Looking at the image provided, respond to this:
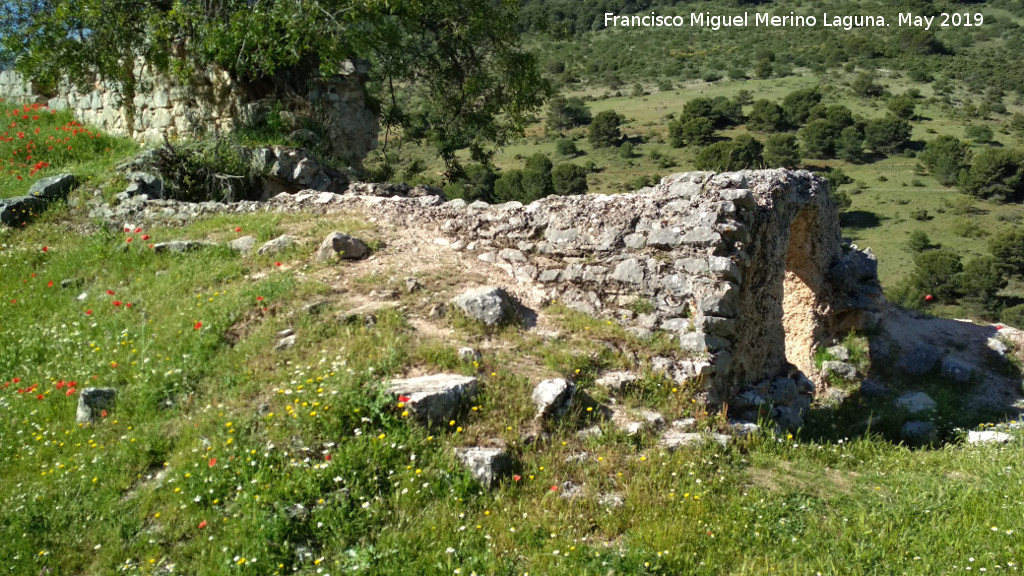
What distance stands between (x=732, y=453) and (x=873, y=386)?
893 cm

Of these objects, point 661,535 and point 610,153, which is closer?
point 661,535

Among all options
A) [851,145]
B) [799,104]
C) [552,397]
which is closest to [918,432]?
[552,397]

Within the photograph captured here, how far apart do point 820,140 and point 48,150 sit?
149 ft

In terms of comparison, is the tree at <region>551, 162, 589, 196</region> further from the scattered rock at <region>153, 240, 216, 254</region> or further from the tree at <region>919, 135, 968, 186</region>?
the scattered rock at <region>153, 240, 216, 254</region>

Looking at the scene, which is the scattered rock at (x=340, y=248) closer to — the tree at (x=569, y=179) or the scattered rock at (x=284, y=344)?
the scattered rock at (x=284, y=344)

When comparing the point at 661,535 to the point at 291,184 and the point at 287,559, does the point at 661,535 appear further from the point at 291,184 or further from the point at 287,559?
the point at 291,184

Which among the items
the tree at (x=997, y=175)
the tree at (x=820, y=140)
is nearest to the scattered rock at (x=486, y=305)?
the tree at (x=997, y=175)

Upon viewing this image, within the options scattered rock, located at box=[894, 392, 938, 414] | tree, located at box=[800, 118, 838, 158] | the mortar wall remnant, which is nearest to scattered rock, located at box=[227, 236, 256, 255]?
the mortar wall remnant

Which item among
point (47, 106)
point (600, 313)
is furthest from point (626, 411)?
point (47, 106)

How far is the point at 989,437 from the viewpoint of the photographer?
7.55 m

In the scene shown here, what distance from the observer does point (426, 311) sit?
6465 mm

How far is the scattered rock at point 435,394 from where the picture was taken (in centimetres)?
492

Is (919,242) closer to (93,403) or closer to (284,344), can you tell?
(284,344)

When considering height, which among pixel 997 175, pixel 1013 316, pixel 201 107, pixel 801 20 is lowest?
pixel 1013 316
